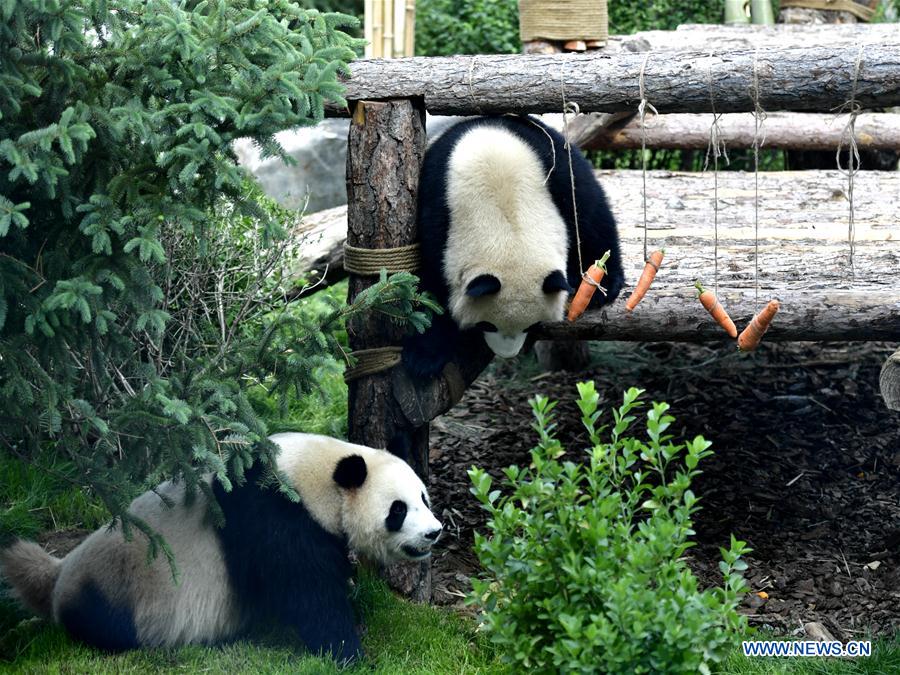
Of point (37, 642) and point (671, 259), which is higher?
point (671, 259)

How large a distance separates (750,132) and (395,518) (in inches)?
168

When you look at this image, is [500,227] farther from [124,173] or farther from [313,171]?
[313,171]

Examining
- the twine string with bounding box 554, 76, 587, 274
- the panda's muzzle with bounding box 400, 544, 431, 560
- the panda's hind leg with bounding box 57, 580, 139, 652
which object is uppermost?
the twine string with bounding box 554, 76, 587, 274

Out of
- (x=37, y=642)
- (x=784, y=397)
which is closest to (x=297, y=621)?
(x=37, y=642)

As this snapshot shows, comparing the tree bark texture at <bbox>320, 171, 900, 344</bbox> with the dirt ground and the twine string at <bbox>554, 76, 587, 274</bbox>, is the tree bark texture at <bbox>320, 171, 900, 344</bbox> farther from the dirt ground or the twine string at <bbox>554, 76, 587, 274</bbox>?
the dirt ground

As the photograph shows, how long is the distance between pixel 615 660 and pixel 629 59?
2197mm

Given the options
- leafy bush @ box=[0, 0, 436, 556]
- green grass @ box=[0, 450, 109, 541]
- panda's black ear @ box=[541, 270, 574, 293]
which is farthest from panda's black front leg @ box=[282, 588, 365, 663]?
panda's black ear @ box=[541, 270, 574, 293]

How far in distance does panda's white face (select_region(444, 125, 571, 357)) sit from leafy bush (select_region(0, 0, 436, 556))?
2.49 feet

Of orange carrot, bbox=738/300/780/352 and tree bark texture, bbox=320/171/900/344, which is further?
tree bark texture, bbox=320/171/900/344

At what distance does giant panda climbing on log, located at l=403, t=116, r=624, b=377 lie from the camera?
4066 mm

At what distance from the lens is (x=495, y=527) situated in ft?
9.82

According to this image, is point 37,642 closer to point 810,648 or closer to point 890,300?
point 810,648

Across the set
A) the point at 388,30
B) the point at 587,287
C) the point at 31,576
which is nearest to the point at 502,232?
the point at 587,287

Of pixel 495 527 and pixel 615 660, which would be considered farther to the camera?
pixel 495 527
